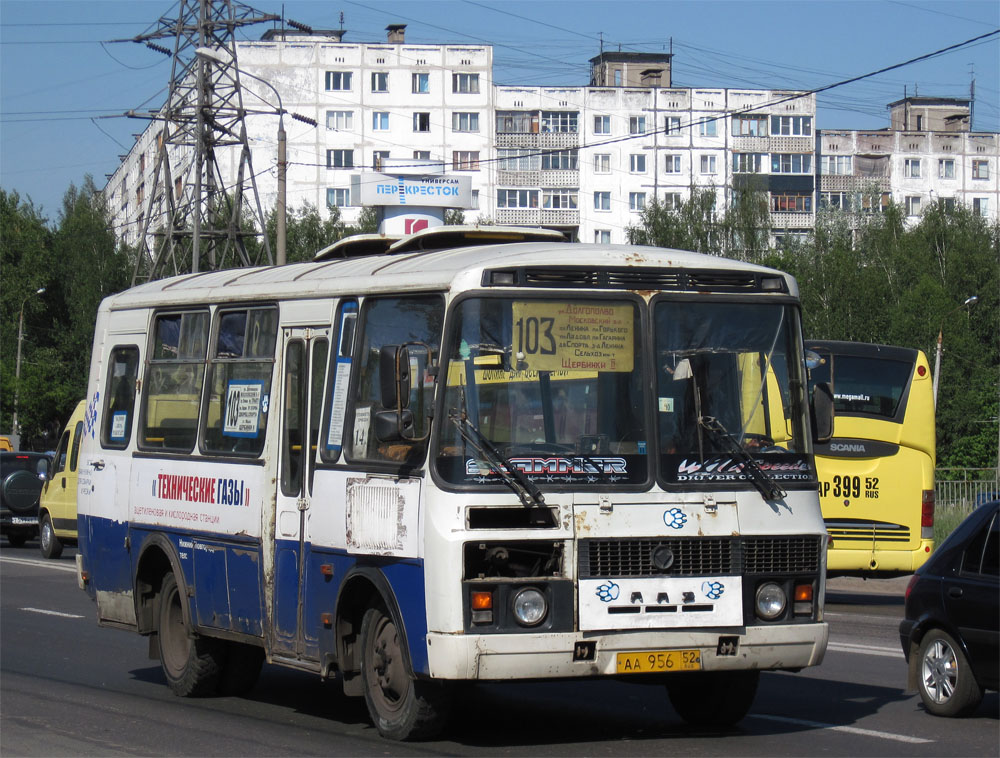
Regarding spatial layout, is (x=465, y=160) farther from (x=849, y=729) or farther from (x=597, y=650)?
(x=597, y=650)

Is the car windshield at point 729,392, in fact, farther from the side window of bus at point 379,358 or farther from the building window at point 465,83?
the building window at point 465,83

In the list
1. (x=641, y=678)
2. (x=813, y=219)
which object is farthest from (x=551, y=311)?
(x=813, y=219)

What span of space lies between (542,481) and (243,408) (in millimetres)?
3014

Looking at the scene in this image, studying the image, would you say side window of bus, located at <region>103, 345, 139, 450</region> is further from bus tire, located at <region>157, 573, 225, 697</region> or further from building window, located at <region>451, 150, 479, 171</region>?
building window, located at <region>451, 150, 479, 171</region>

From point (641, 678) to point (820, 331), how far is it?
68299 millimetres

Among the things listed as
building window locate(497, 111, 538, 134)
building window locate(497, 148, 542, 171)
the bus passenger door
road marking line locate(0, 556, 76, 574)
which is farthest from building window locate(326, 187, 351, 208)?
the bus passenger door

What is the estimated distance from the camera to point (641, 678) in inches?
326

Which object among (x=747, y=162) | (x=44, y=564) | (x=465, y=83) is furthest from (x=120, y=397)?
(x=747, y=162)

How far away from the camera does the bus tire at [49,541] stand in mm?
27406

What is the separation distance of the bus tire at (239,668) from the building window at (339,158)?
268 feet

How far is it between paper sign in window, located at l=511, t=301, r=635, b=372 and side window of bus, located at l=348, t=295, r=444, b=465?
0.47 metres

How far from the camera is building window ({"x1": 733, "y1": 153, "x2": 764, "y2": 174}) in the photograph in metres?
95.6

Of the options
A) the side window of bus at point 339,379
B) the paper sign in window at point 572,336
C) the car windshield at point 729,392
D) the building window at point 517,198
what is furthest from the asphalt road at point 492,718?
the building window at point 517,198

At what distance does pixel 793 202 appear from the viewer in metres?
97.4
